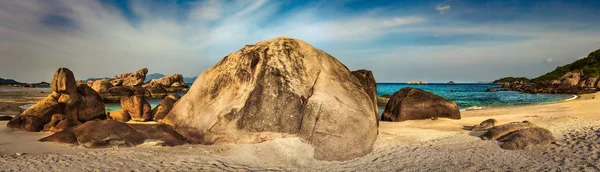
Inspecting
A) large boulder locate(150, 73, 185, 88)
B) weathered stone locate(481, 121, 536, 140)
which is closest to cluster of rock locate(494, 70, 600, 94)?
weathered stone locate(481, 121, 536, 140)

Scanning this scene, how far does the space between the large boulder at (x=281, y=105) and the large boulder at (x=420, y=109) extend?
24.8ft

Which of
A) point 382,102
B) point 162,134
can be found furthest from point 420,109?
point 382,102

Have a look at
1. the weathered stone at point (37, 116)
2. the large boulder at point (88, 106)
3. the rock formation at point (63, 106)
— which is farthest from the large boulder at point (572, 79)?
the weathered stone at point (37, 116)

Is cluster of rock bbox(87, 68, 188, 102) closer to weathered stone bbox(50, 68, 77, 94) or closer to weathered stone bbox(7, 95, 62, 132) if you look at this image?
weathered stone bbox(50, 68, 77, 94)

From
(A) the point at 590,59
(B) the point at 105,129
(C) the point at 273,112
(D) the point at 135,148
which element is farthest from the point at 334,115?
(A) the point at 590,59

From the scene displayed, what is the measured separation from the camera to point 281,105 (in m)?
9.93

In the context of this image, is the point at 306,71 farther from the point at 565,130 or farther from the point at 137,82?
the point at 137,82

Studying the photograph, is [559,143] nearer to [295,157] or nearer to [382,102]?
[295,157]

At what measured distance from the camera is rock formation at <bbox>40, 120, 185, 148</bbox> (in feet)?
30.5

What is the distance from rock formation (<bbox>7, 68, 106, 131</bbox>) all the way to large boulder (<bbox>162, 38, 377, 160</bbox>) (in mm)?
6126

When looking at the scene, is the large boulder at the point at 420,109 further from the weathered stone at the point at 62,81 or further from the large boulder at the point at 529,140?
the weathered stone at the point at 62,81

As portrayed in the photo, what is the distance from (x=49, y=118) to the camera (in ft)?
45.0

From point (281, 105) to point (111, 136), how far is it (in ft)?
16.6

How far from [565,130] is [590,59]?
111 meters
